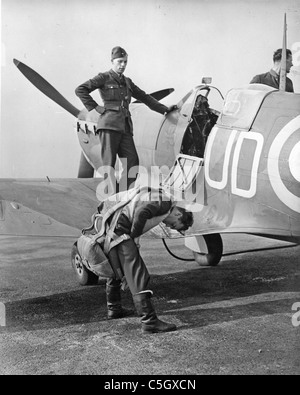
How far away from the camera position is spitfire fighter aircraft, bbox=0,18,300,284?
4184 mm

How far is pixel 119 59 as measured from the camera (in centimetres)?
515

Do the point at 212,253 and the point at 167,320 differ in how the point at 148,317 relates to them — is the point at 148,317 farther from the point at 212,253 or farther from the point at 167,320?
the point at 212,253

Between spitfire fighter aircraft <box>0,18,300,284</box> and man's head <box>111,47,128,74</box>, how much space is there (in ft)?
2.64

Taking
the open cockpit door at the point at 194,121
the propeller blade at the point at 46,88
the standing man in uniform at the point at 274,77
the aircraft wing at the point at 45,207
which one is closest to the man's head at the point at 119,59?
the open cockpit door at the point at 194,121

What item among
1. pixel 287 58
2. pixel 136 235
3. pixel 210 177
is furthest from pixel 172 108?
pixel 136 235

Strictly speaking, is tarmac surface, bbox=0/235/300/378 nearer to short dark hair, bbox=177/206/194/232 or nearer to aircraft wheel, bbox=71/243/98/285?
aircraft wheel, bbox=71/243/98/285

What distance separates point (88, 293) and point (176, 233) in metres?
1.04

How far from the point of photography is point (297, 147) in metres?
4.02

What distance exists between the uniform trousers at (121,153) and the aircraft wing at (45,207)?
0.44 m

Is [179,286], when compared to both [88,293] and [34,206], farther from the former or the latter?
[34,206]

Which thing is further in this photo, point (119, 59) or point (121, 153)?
point (121, 153)

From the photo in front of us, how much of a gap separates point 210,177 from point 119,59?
1.52 m

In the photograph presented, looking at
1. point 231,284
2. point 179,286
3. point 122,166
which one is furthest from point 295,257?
point 122,166
